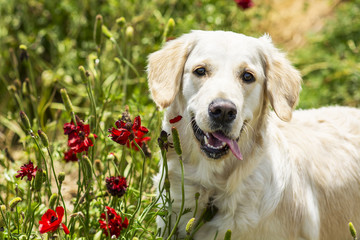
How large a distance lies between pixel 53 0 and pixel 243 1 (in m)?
2.28

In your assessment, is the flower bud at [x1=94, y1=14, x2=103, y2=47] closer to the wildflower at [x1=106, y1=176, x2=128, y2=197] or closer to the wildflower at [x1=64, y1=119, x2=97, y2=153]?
the wildflower at [x1=64, y1=119, x2=97, y2=153]

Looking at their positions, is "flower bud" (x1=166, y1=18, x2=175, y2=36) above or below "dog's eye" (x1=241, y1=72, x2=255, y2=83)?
above

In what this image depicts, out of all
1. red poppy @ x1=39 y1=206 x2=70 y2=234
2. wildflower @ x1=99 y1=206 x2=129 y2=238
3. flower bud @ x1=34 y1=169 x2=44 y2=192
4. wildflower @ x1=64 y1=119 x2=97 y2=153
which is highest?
wildflower @ x1=64 y1=119 x2=97 y2=153

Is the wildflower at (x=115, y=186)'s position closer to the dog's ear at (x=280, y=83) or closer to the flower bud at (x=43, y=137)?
the flower bud at (x=43, y=137)

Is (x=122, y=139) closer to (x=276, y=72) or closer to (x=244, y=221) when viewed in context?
(x=244, y=221)

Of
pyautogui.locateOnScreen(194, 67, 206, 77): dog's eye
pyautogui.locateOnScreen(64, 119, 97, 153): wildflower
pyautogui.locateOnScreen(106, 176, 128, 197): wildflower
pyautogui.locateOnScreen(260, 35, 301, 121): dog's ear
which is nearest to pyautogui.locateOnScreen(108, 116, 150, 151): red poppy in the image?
pyautogui.locateOnScreen(64, 119, 97, 153): wildflower

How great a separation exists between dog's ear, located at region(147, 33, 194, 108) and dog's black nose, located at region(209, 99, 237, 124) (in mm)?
345

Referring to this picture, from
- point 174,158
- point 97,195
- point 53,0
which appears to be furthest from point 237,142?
point 53,0

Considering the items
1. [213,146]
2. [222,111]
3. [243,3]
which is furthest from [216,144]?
[243,3]

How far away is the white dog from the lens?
2.31 meters

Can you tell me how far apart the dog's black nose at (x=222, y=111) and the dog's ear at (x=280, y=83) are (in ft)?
1.36

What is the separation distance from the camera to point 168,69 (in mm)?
2529

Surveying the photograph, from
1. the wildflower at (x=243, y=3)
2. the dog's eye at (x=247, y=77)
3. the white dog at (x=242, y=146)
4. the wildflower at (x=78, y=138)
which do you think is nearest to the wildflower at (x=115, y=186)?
the wildflower at (x=78, y=138)

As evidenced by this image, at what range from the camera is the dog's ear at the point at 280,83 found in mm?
2498
